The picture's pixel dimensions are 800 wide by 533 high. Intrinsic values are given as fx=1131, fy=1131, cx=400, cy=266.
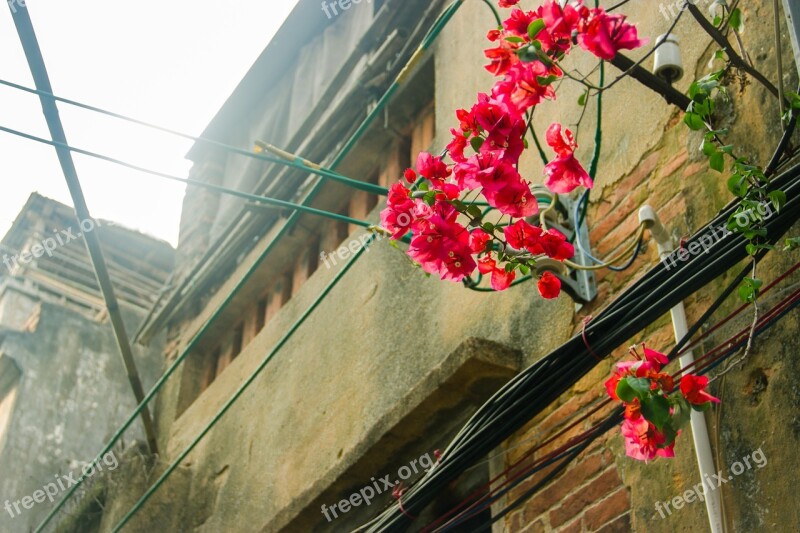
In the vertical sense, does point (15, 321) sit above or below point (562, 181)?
above

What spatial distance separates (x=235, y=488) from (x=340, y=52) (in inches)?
137

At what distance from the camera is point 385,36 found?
686 cm

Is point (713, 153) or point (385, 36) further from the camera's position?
point (385, 36)

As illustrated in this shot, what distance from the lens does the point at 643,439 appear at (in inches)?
114

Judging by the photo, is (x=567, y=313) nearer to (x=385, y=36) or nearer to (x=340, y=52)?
(x=385, y=36)

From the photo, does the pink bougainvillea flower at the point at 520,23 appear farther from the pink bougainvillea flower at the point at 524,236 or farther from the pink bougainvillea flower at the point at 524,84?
the pink bougainvillea flower at the point at 524,236

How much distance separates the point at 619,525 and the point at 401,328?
75.9 inches

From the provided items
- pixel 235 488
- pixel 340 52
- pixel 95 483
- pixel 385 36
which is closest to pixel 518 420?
pixel 235 488
